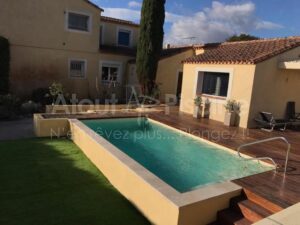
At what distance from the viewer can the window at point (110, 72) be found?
27.2m

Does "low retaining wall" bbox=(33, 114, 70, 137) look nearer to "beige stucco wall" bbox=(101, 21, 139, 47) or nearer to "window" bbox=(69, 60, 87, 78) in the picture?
"window" bbox=(69, 60, 87, 78)

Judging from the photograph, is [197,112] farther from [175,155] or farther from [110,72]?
[110,72]

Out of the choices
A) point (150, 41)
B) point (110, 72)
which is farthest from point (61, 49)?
point (150, 41)

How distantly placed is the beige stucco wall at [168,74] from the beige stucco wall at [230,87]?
6.02 m

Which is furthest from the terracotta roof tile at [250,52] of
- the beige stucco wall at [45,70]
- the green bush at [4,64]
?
the green bush at [4,64]

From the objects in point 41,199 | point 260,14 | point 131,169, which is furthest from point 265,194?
point 260,14

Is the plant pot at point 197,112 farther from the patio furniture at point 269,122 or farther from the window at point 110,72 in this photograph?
the window at point 110,72

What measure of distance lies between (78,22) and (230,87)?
1633 centimetres

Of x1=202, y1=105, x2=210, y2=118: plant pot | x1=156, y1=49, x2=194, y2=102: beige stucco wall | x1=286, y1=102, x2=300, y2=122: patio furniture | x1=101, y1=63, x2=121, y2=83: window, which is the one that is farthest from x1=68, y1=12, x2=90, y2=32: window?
x1=286, y1=102, x2=300, y2=122: patio furniture

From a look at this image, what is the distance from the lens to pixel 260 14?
26672 mm

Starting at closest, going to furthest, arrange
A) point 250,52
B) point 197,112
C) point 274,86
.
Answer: point 274,86 → point 250,52 → point 197,112

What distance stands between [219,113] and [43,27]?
17046mm

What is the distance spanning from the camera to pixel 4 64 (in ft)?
69.7

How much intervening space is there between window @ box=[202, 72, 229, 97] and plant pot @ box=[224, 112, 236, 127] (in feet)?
6.29
